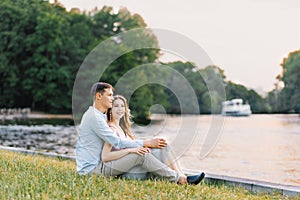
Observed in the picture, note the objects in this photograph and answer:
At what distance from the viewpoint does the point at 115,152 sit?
5.65 m

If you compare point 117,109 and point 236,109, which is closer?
point 117,109

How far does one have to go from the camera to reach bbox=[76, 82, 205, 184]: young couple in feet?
18.3

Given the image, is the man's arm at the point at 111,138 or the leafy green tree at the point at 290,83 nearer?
the man's arm at the point at 111,138

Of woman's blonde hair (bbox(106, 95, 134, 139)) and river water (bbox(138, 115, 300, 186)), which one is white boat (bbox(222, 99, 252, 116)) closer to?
river water (bbox(138, 115, 300, 186))

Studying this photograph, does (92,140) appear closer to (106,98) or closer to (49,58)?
(106,98)

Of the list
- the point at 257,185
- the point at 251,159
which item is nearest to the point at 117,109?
the point at 257,185

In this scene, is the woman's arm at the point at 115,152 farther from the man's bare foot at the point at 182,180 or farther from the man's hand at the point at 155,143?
the man's bare foot at the point at 182,180

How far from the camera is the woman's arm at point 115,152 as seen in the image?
550 cm

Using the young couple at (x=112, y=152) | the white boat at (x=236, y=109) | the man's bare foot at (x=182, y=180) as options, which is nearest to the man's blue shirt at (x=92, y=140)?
the young couple at (x=112, y=152)

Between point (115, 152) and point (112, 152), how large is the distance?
5cm

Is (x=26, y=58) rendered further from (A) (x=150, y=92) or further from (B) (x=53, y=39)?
(A) (x=150, y=92)

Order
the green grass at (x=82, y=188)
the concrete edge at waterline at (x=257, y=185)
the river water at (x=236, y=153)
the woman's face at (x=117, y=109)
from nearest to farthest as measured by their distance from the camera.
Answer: the green grass at (x=82, y=188)
the woman's face at (x=117, y=109)
the concrete edge at waterline at (x=257, y=185)
the river water at (x=236, y=153)

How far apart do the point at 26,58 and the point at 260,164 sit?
3450cm

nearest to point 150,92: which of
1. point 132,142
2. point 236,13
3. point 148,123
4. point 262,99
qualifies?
point 148,123
